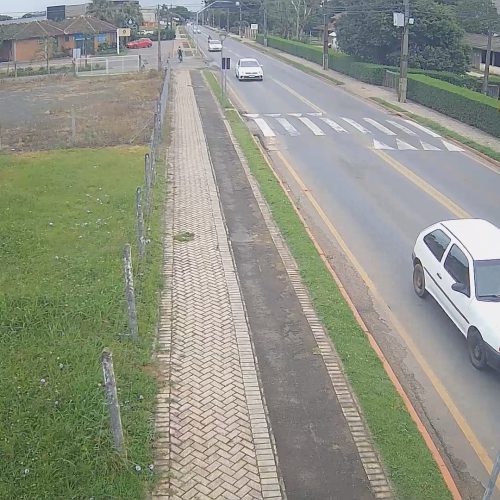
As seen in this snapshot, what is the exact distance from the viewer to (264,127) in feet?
90.0

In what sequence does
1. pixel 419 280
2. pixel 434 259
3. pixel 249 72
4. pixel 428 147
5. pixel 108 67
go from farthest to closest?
pixel 108 67 < pixel 249 72 < pixel 428 147 < pixel 419 280 < pixel 434 259

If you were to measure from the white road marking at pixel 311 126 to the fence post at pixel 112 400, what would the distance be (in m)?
20.5

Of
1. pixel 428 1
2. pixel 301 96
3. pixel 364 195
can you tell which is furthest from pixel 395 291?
pixel 428 1

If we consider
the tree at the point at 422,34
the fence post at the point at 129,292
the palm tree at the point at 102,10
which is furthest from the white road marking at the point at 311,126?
the palm tree at the point at 102,10

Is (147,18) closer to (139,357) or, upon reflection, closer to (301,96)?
(301,96)

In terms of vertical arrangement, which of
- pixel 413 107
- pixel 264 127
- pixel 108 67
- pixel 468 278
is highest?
pixel 108 67

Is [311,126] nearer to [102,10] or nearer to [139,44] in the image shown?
[139,44]

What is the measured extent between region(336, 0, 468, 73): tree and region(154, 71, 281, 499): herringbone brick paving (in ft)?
104

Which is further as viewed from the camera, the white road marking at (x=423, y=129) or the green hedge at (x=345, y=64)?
the green hedge at (x=345, y=64)

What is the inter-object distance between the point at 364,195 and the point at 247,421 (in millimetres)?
10676

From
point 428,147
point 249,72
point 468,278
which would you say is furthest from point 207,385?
point 249,72

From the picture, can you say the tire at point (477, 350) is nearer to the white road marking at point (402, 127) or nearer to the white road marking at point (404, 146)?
the white road marking at point (404, 146)

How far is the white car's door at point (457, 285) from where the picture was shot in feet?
32.4

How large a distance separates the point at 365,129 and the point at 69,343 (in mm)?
20427
